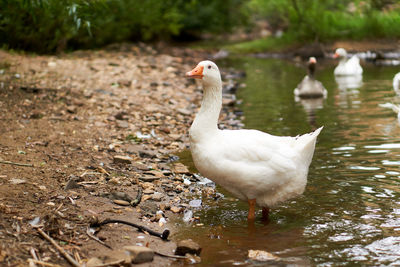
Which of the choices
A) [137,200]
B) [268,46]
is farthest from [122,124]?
[268,46]

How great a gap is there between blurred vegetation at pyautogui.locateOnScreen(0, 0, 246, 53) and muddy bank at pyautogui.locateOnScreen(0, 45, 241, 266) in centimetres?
141

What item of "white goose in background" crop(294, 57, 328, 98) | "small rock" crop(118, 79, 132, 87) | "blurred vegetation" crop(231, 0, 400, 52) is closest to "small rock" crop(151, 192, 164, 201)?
"small rock" crop(118, 79, 132, 87)

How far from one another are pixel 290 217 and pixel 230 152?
1.09 metres

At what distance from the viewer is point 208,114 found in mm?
5613

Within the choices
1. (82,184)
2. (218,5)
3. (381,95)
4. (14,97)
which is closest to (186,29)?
(218,5)

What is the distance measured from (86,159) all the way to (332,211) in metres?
3.22

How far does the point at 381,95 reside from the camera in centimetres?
1375

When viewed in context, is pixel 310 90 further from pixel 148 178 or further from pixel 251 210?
pixel 251 210

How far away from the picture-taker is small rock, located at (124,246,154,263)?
429 centimetres

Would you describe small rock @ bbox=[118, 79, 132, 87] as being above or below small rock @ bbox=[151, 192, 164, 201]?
above

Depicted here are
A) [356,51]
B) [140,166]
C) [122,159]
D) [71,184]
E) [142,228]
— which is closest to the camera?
[142,228]

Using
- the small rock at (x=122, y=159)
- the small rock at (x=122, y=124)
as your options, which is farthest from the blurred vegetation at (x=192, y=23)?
the small rock at (x=122, y=159)

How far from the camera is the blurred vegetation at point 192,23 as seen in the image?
50.1 ft

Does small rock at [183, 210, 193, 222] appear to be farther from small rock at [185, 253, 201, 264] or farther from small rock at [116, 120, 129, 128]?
small rock at [116, 120, 129, 128]
